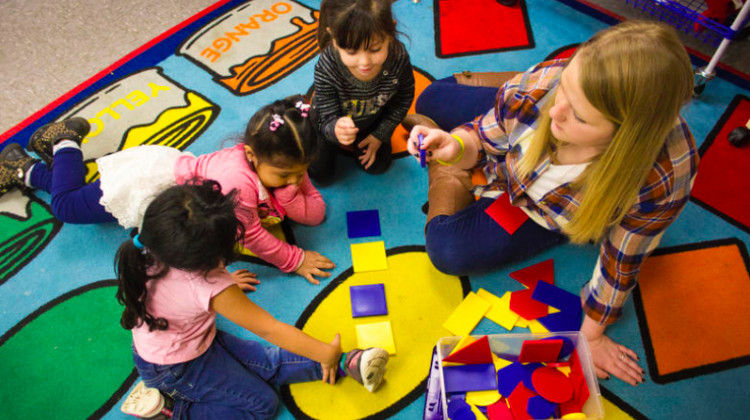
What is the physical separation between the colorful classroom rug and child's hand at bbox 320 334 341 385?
4 cm

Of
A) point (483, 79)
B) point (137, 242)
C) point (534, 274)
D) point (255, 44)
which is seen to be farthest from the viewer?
point (255, 44)

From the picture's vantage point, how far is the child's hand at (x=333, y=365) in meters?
1.09

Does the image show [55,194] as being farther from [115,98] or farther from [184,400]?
Answer: [184,400]

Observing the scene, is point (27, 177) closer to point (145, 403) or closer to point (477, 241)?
point (145, 403)

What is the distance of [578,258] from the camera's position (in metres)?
1.34

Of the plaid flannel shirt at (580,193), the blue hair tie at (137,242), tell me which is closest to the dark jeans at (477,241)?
the plaid flannel shirt at (580,193)

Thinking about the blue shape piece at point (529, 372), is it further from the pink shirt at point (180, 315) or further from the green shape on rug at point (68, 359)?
the green shape on rug at point (68, 359)

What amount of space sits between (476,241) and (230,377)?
2.12ft

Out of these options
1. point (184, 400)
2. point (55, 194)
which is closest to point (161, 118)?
point (55, 194)

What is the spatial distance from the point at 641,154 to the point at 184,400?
1.01 meters

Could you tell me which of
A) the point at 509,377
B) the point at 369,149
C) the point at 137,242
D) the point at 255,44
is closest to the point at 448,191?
the point at 369,149

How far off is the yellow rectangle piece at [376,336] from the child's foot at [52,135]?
3.19 feet

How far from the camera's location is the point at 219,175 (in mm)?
1112

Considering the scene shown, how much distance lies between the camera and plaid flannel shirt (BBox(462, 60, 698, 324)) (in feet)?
2.89
